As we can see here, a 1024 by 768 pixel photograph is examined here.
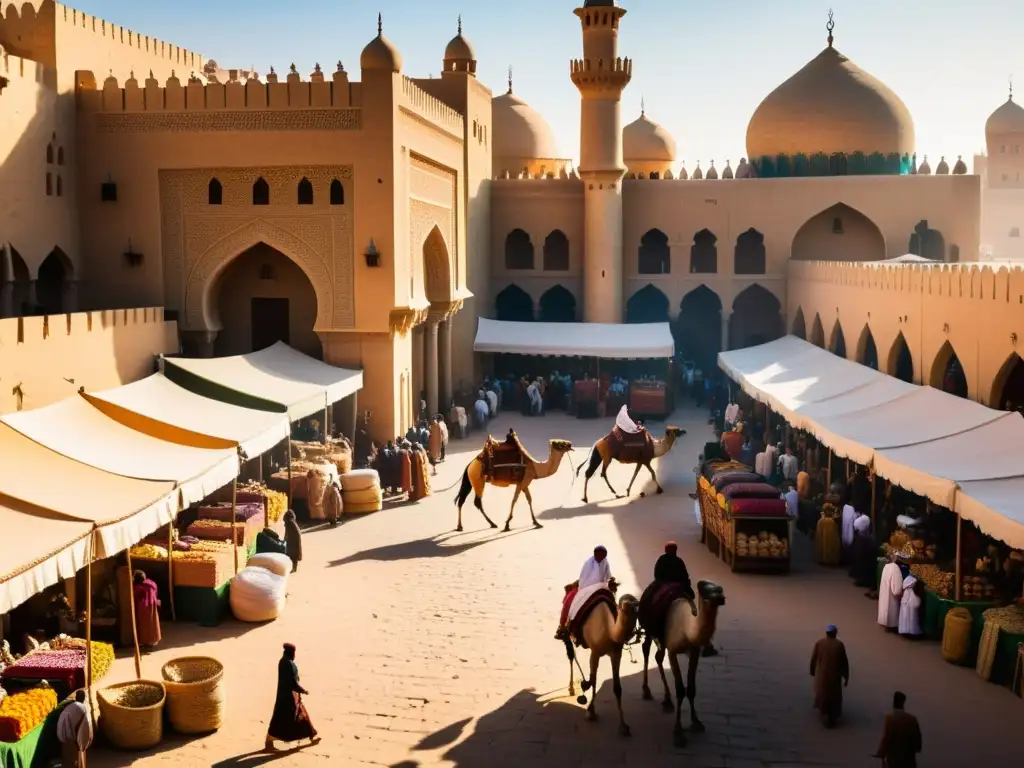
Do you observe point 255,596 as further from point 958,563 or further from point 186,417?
point 958,563

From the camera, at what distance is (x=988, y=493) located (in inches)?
430

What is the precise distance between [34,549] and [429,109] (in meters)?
15.1

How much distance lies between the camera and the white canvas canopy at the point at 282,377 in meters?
16.3

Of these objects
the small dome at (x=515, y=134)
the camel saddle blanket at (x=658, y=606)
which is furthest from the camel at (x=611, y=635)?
Answer: the small dome at (x=515, y=134)

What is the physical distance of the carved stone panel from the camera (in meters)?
19.6

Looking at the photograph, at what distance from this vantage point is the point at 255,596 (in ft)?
39.2

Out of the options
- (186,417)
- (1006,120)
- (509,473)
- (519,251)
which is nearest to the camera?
(186,417)

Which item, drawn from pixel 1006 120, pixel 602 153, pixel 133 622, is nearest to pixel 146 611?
pixel 133 622

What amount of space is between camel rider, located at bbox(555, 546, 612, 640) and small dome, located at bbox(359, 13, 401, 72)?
11451mm

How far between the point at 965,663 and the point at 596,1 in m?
21.1

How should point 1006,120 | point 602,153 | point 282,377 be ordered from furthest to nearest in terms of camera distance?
point 1006,120 < point 602,153 < point 282,377

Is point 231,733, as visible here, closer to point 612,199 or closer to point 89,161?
point 89,161

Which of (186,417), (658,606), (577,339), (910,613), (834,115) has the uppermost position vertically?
(834,115)

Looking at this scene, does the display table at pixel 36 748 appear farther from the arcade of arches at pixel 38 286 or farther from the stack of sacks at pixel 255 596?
the arcade of arches at pixel 38 286
